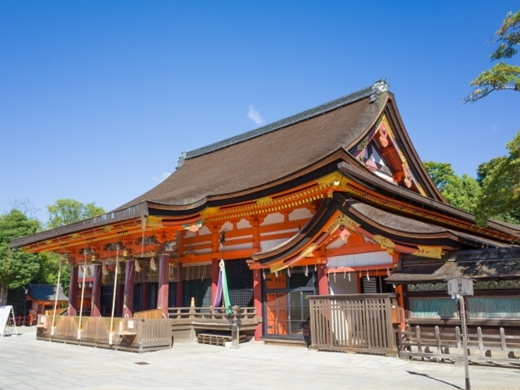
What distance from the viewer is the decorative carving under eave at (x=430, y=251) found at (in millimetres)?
10414

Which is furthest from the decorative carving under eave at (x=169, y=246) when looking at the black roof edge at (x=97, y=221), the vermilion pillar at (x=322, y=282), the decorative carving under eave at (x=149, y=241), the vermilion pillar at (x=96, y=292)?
the vermilion pillar at (x=96, y=292)

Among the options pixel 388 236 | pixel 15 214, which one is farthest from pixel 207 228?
pixel 15 214

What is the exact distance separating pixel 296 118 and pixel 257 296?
32.7 ft

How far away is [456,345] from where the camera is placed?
372 inches

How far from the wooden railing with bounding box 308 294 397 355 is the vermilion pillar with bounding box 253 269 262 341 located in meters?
2.87

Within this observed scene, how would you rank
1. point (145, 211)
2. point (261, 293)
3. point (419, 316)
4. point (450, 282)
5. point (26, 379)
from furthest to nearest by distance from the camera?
point (261, 293)
point (145, 211)
point (419, 316)
point (26, 379)
point (450, 282)

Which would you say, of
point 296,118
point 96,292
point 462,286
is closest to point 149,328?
point 96,292

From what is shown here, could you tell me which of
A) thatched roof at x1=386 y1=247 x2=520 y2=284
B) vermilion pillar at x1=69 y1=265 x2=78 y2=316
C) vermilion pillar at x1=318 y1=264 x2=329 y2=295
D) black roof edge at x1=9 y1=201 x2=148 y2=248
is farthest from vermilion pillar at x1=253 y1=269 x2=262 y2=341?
vermilion pillar at x1=69 y1=265 x2=78 y2=316

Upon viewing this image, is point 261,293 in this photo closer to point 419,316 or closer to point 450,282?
point 419,316

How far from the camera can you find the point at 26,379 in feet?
28.4

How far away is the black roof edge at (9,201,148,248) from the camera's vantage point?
13.2 m

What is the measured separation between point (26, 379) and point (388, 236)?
28.7ft

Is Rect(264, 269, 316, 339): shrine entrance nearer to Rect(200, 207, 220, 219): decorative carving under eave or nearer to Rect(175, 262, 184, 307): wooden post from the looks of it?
Rect(200, 207, 220, 219): decorative carving under eave

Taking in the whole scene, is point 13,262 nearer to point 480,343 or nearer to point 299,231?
point 299,231
